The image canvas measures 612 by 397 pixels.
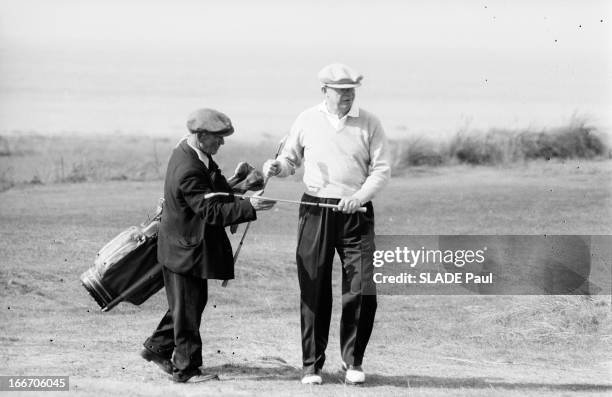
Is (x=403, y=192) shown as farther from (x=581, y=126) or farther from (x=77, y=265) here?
(x=77, y=265)

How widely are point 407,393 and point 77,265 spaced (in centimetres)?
523

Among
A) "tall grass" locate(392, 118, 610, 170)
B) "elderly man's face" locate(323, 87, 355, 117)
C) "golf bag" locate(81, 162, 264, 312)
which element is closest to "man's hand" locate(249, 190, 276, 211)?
"golf bag" locate(81, 162, 264, 312)

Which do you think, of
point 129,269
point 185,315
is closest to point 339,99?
point 185,315

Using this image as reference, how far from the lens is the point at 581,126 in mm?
17203

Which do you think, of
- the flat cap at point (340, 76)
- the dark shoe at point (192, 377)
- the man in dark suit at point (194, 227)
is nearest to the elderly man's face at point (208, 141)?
the man in dark suit at point (194, 227)

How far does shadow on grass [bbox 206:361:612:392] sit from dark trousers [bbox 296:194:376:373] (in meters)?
0.28

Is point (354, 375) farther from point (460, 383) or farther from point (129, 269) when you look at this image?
point (129, 269)

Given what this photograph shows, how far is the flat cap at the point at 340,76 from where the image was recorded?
7.61 metres

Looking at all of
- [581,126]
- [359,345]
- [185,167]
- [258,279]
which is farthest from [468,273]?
[581,126]

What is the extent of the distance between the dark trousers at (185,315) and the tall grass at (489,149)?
32.6ft

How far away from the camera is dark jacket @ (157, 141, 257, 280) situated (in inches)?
296

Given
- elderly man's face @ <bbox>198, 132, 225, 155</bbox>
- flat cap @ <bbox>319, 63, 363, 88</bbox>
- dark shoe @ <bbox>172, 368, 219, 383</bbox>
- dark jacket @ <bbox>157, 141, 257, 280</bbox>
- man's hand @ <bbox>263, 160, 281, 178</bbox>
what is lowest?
dark shoe @ <bbox>172, 368, 219, 383</bbox>

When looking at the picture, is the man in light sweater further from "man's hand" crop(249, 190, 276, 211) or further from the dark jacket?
the dark jacket

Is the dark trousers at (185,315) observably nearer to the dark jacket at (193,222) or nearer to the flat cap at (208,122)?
the dark jacket at (193,222)
